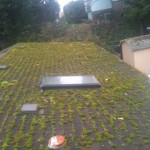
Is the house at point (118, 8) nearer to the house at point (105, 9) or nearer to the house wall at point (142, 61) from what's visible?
the house at point (105, 9)

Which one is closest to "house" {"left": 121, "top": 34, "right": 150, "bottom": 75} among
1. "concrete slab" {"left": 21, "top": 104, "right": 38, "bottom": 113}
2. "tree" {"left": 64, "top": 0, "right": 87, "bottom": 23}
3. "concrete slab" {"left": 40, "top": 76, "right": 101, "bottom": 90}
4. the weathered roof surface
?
the weathered roof surface

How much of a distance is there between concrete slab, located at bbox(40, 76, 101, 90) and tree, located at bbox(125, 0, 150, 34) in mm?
17742

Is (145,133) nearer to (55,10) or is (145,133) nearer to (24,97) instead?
(24,97)

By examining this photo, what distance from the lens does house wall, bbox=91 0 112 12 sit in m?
31.2

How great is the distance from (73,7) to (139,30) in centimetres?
1108

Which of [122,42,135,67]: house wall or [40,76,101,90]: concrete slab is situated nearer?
[40,76,101,90]: concrete slab

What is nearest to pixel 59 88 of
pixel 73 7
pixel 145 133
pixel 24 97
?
pixel 24 97

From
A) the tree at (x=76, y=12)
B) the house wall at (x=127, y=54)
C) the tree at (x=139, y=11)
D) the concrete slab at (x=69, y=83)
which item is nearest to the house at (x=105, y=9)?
the tree at (x=76, y=12)

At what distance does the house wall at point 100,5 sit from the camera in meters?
31.2

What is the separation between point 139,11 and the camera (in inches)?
970

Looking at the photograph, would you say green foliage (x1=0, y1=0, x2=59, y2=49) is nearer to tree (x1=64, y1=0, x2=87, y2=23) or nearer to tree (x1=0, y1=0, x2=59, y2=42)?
tree (x1=0, y1=0, x2=59, y2=42)

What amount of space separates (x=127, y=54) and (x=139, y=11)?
7.32 metres

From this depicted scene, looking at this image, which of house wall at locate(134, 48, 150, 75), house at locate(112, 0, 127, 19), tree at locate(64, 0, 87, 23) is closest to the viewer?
house wall at locate(134, 48, 150, 75)

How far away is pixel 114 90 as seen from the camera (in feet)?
23.0
